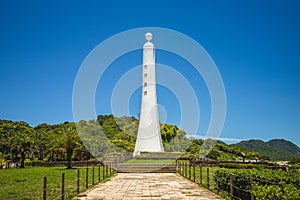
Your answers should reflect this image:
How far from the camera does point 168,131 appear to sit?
5119 centimetres

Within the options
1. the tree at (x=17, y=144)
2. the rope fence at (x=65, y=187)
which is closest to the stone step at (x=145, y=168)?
the rope fence at (x=65, y=187)

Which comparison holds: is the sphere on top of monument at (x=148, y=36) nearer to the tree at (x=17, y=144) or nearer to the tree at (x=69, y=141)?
the tree at (x=69, y=141)

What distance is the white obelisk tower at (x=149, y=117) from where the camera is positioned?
39.3 m

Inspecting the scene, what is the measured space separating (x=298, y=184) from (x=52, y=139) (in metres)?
40.9

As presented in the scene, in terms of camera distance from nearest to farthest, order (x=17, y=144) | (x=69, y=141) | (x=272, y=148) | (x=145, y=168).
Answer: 1. (x=145, y=168)
2. (x=69, y=141)
3. (x=17, y=144)
4. (x=272, y=148)

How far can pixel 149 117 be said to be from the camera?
3944 centimetres

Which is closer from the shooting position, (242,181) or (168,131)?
(242,181)

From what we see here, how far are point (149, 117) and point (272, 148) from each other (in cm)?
4617

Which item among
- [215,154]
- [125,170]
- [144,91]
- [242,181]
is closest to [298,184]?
[242,181]

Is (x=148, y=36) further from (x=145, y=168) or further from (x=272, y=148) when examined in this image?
(x=272, y=148)

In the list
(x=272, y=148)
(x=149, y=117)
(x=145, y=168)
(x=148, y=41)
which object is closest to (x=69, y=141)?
(x=145, y=168)

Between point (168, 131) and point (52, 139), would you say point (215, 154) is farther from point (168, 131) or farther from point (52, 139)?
point (52, 139)

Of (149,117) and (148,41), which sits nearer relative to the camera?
(149,117)

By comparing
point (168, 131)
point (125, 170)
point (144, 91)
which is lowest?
point (125, 170)
